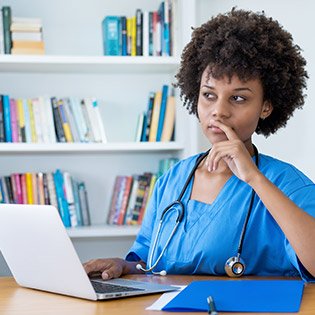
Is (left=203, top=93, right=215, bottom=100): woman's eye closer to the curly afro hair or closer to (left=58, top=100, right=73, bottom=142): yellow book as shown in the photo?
the curly afro hair

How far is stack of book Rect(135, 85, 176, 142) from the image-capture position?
347 cm

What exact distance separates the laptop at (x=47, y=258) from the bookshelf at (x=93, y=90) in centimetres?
189

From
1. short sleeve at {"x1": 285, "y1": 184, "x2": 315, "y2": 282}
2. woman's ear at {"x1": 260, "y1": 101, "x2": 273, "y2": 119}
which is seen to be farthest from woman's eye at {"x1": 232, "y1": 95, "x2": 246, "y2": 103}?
short sleeve at {"x1": 285, "y1": 184, "x2": 315, "y2": 282}

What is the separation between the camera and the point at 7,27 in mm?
3312

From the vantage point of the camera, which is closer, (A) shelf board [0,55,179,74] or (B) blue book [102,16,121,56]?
(A) shelf board [0,55,179,74]

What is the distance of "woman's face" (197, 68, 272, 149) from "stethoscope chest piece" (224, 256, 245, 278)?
1.02 feet

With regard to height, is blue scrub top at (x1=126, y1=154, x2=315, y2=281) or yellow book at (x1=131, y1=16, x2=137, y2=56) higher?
yellow book at (x1=131, y1=16, x2=137, y2=56)

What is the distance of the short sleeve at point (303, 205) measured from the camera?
162 centimetres

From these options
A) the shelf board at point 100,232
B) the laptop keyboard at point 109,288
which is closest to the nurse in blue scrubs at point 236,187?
the laptop keyboard at point 109,288

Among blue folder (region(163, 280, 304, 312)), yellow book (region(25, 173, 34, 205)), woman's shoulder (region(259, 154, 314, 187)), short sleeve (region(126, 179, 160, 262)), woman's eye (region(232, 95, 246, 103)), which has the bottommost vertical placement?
yellow book (region(25, 173, 34, 205))

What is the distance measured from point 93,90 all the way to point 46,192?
1.88ft

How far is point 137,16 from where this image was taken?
343 centimetres

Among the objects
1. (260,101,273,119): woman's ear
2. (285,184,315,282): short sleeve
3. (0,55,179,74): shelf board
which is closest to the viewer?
(285,184,315,282): short sleeve

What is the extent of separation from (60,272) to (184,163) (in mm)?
668
